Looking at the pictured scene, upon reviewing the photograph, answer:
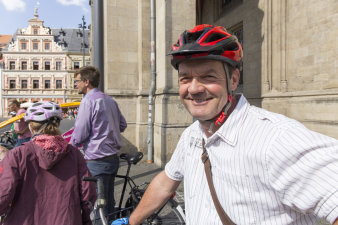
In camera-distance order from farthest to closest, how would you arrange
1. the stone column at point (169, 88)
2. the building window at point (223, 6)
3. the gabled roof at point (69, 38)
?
Answer: the gabled roof at point (69, 38) < the building window at point (223, 6) < the stone column at point (169, 88)

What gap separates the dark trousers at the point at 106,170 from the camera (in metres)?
3.42

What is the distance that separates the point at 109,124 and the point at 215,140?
244cm

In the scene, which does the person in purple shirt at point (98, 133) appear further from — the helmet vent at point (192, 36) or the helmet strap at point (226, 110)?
the helmet strap at point (226, 110)

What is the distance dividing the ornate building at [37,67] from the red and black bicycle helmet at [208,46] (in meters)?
53.4

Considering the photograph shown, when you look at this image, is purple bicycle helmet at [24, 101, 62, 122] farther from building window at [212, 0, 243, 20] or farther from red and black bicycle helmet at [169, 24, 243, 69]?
building window at [212, 0, 243, 20]

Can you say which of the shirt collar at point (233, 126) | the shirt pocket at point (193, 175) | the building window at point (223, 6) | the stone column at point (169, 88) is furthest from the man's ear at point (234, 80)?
the building window at point (223, 6)

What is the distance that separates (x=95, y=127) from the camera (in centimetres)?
336

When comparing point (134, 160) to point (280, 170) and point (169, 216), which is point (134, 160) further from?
point (280, 170)

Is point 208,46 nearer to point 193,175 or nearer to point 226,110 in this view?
point 226,110

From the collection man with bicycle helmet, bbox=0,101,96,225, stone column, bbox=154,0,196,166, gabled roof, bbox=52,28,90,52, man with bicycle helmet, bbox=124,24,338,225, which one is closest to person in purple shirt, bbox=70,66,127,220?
man with bicycle helmet, bbox=0,101,96,225

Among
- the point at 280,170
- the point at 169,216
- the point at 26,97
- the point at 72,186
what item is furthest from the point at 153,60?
the point at 26,97

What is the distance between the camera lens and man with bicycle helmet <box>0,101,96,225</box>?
199 centimetres

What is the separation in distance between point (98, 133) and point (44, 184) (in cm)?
133

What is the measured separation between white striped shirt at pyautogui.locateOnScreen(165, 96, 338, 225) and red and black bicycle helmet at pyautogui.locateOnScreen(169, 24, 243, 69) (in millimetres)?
223
